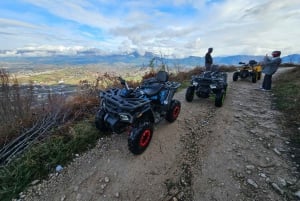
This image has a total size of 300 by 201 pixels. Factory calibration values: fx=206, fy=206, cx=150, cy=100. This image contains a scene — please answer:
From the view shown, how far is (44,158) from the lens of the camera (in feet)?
12.9

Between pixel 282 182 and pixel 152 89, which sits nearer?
pixel 282 182

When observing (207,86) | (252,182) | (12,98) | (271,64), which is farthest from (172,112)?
(271,64)

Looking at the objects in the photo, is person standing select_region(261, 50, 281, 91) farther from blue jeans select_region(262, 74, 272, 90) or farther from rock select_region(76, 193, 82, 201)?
rock select_region(76, 193, 82, 201)

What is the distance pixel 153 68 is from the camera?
10.8m

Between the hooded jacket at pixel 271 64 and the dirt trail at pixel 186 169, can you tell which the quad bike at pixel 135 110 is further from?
the hooded jacket at pixel 271 64

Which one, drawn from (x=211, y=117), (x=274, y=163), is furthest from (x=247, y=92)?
(x=274, y=163)

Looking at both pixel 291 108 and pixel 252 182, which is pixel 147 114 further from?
pixel 291 108

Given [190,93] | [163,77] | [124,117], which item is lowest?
[190,93]

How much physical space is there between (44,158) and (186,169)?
2.68m

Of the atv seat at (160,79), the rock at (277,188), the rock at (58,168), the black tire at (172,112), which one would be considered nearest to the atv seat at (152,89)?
the atv seat at (160,79)

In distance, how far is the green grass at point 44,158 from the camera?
134 inches

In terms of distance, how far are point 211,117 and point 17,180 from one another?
4979mm

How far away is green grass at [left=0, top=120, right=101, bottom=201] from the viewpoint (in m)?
3.40

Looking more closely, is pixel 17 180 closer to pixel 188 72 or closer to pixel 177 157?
pixel 177 157
